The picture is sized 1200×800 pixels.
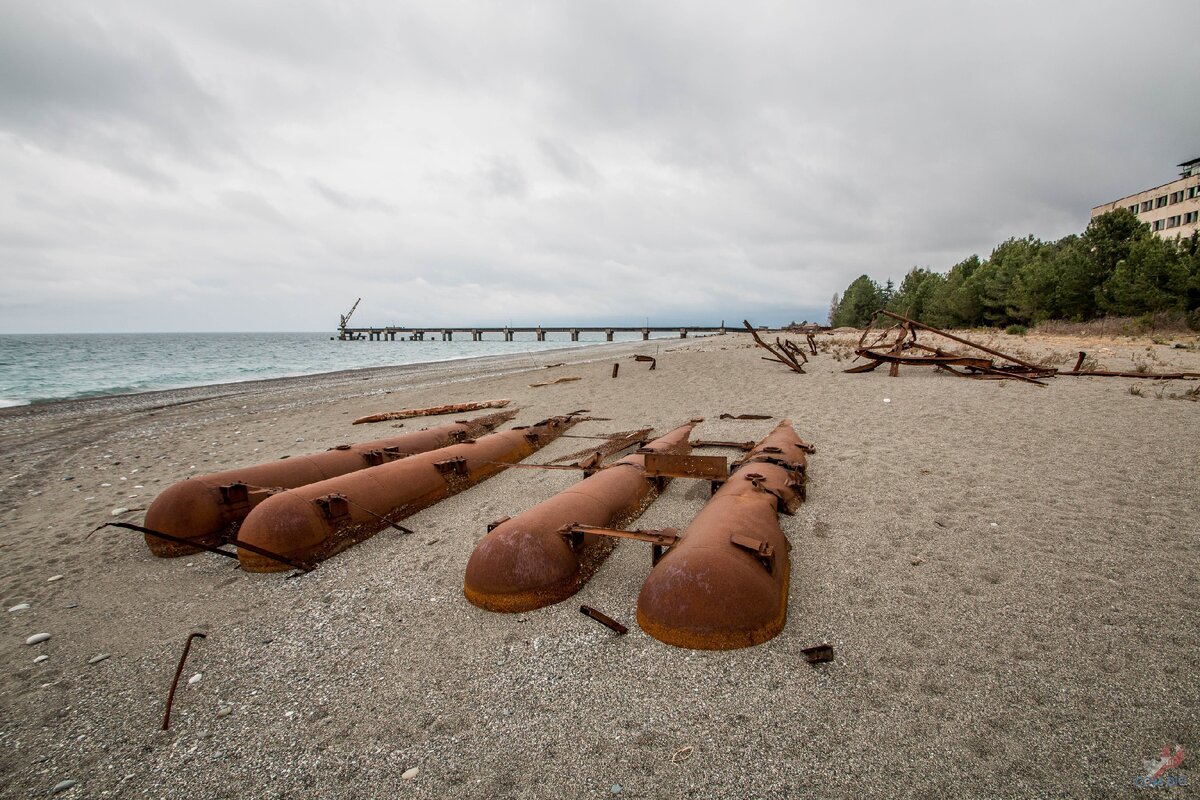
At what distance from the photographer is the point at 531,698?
9.84ft

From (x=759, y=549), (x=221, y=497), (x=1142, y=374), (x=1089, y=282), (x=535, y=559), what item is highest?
(x=1089, y=282)

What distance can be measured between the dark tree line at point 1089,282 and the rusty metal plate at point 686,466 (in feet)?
67.0

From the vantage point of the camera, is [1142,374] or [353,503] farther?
[1142,374]

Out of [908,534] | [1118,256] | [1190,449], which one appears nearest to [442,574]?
[908,534]

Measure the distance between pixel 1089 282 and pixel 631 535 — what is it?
146 feet

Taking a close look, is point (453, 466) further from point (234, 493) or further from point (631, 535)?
point (631, 535)

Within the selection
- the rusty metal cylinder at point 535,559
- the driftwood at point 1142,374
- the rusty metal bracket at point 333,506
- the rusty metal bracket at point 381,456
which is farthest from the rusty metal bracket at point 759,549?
Answer: the driftwood at point 1142,374

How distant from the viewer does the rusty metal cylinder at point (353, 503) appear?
15.2ft

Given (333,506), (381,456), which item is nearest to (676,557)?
→ (333,506)

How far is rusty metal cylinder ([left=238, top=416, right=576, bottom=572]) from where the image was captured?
4.64 m

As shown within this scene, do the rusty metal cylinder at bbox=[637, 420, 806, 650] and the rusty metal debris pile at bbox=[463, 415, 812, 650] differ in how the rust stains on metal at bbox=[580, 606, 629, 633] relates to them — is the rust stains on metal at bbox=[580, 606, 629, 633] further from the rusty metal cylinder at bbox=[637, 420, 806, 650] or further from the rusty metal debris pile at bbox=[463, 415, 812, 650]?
the rusty metal cylinder at bbox=[637, 420, 806, 650]

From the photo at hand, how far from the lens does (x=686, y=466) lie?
567 centimetres

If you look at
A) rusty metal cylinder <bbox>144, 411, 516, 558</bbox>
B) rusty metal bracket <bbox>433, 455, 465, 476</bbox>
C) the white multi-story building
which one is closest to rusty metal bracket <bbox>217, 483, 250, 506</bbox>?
rusty metal cylinder <bbox>144, 411, 516, 558</bbox>

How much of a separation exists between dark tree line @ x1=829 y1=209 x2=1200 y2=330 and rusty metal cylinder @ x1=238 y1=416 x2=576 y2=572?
2150cm
